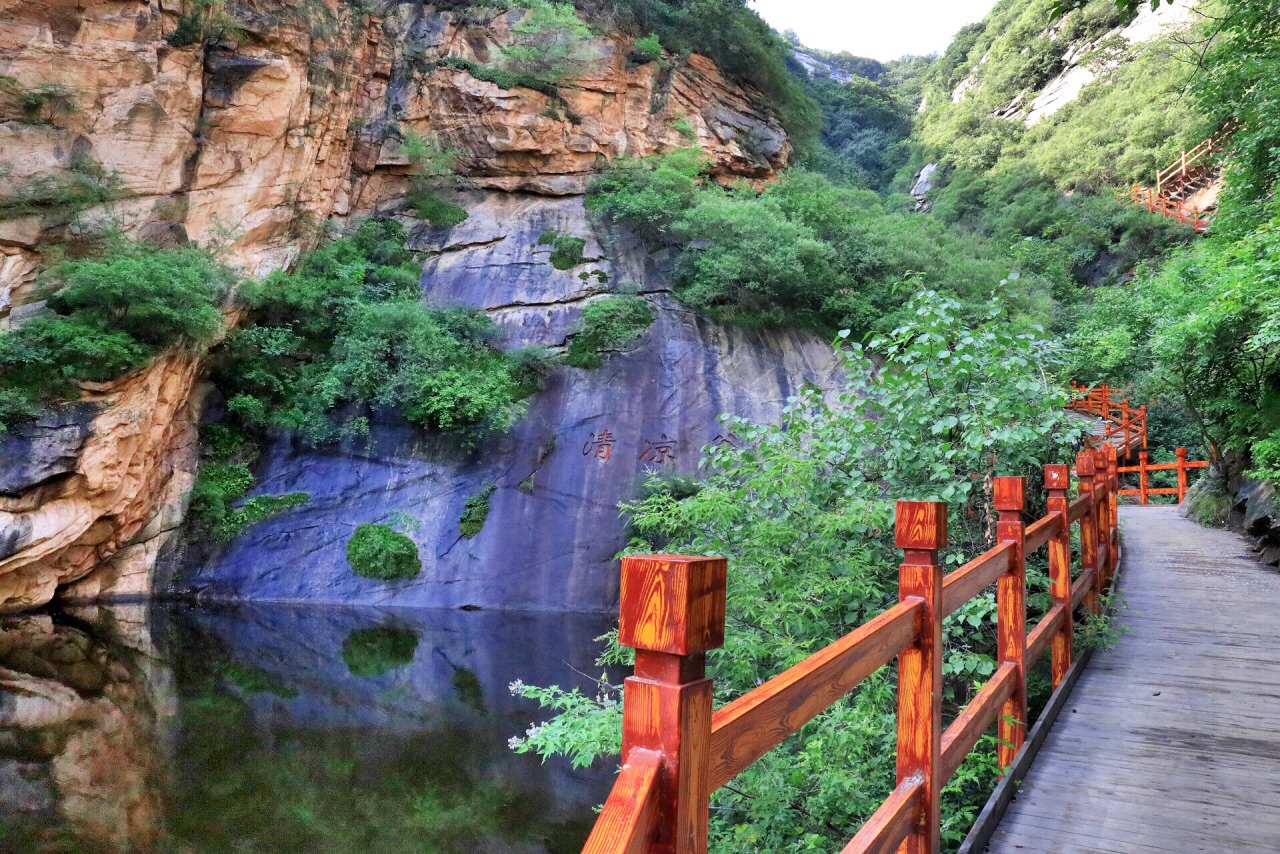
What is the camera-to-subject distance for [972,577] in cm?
242

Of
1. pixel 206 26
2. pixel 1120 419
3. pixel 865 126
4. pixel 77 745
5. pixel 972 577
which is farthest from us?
pixel 865 126

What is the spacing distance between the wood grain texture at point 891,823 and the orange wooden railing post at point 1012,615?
3.91 ft

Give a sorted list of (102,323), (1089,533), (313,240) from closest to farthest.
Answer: (1089,533) → (102,323) → (313,240)

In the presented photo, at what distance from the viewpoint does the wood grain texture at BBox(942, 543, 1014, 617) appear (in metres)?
2.19

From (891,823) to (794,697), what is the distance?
29.1 inches

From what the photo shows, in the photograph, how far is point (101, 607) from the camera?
35.0 ft

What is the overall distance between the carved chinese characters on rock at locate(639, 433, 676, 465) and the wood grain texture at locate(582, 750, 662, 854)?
451 inches

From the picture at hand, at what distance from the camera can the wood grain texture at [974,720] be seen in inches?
88.0

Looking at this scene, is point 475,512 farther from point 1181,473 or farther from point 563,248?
point 1181,473

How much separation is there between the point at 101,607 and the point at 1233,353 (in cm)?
1447

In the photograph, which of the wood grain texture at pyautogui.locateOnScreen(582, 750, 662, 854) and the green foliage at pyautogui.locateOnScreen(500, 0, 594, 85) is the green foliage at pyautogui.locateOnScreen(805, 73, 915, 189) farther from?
the wood grain texture at pyautogui.locateOnScreen(582, 750, 662, 854)

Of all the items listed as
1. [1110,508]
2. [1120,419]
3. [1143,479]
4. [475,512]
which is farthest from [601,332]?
[1120,419]

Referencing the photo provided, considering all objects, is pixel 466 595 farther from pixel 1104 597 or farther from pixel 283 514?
pixel 1104 597

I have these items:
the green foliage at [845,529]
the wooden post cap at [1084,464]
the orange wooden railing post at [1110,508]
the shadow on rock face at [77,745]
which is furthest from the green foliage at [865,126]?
the shadow on rock face at [77,745]
